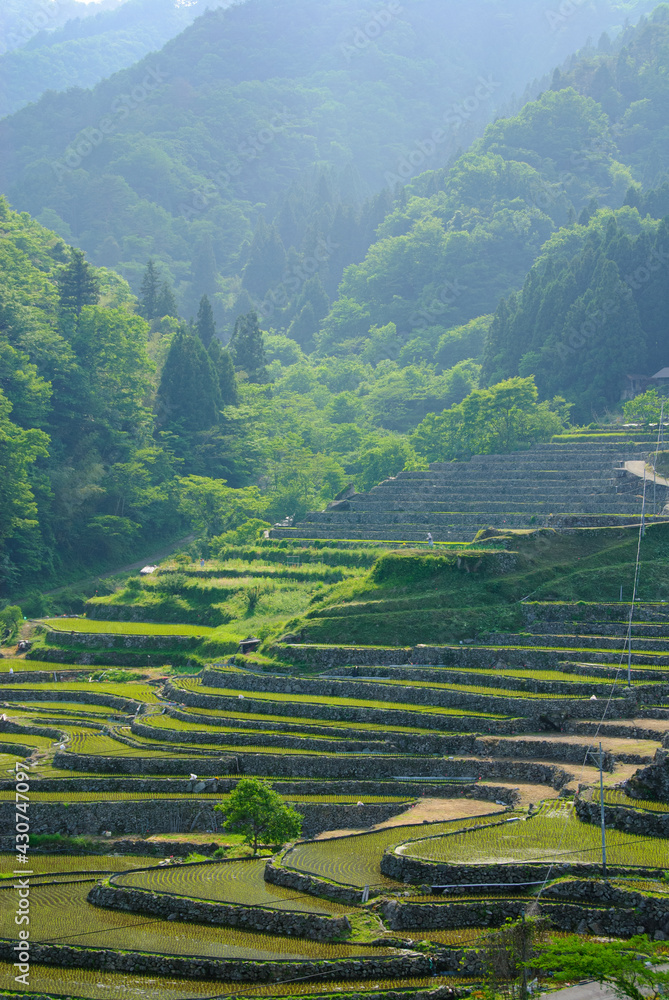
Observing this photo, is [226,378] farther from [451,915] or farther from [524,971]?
[524,971]

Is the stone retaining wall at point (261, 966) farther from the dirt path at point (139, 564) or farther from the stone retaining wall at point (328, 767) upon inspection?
the dirt path at point (139, 564)

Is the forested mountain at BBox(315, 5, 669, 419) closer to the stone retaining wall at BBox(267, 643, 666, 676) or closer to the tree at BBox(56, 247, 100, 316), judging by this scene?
the tree at BBox(56, 247, 100, 316)

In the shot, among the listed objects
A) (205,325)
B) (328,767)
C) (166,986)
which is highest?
(205,325)

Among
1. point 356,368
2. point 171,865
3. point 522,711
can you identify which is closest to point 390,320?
point 356,368

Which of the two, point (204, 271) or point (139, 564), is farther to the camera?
point (204, 271)

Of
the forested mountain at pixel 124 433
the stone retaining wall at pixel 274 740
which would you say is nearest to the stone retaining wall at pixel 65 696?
the stone retaining wall at pixel 274 740

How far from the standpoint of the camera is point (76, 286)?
8794 cm

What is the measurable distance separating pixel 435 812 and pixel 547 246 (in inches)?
3592

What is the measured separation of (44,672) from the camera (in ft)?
170

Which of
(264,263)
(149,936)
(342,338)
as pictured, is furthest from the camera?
(264,263)

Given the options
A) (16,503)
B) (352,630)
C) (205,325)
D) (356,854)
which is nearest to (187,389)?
(205,325)

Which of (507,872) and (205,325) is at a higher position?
(205,325)

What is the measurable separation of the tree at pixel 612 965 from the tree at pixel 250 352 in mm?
90425

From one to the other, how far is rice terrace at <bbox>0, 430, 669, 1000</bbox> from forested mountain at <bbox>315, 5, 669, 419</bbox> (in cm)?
2963
